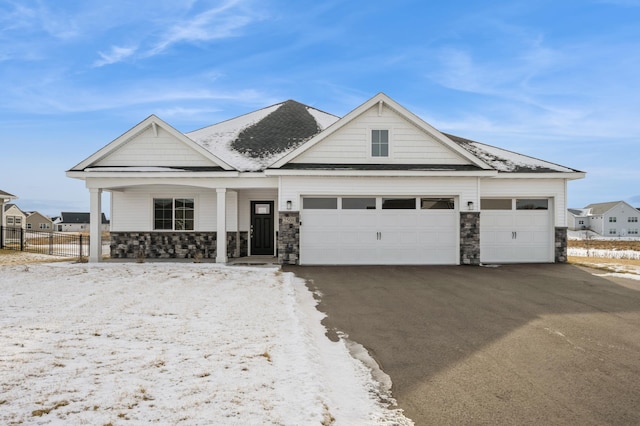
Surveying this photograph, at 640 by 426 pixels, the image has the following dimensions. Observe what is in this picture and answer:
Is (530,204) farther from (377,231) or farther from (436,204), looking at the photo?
(377,231)

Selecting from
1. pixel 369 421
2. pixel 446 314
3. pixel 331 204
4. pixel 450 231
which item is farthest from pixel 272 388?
pixel 450 231

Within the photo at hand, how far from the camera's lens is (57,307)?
7.38 meters

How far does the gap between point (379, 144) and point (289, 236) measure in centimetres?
439

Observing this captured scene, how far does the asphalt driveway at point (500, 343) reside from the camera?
12.4 ft

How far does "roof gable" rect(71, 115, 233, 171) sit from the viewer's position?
49.6 ft

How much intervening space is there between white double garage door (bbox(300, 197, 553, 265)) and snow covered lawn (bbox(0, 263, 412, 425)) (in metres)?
5.57

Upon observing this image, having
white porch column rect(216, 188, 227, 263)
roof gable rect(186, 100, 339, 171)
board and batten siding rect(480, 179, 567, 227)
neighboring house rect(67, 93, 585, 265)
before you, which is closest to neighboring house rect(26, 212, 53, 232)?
roof gable rect(186, 100, 339, 171)

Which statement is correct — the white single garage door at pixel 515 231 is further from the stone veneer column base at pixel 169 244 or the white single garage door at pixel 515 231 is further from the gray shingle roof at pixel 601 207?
the gray shingle roof at pixel 601 207

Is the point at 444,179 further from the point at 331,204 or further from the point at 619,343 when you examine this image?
A: the point at 619,343

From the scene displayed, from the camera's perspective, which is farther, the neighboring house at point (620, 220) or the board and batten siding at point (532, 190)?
the neighboring house at point (620, 220)

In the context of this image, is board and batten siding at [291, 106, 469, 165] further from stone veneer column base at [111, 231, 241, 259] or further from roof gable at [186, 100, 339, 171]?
stone veneer column base at [111, 231, 241, 259]

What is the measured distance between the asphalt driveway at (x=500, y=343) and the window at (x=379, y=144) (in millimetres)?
5089

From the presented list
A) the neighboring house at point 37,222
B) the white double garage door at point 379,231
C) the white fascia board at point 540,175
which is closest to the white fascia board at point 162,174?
the white double garage door at point 379,231

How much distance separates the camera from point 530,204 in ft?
50.4
